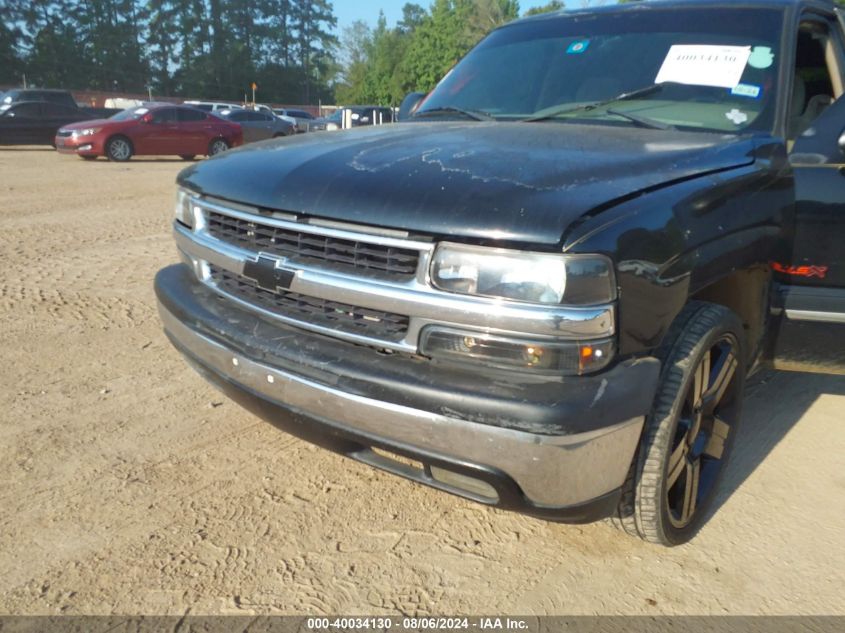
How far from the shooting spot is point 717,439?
9.46 ft

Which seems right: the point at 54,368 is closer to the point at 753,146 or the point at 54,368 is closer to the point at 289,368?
the point at 289,368

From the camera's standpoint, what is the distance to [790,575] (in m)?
2.55

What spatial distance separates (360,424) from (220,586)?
73 cm

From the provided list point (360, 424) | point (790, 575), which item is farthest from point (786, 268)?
point (360, 424)

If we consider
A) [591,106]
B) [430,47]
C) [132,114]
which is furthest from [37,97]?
[430,47]

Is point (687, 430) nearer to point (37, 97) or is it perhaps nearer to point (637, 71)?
point (637, 71)

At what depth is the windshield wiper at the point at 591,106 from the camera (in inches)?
128

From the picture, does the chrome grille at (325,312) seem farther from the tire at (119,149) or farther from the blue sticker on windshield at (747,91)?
the tire at (119,149)

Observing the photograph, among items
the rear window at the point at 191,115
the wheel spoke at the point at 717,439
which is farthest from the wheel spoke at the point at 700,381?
the rear window at the point at 191,115

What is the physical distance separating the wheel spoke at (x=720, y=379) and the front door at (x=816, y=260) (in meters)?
0.49

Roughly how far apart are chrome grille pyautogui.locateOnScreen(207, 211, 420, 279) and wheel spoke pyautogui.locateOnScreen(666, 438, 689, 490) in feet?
3.66

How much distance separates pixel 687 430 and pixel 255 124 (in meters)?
24.7

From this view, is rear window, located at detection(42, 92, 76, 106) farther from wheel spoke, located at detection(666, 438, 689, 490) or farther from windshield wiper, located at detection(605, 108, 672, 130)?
wheel spoke, located at detection(666, 438, 689, 490)

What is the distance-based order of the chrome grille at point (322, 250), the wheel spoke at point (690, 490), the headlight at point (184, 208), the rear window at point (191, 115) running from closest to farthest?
1. the chrome grille at point (322, 250)
2. the wheel spoke at point (690, 490)
3. the headlight at point (184, 208)
4. the rear window at point (191, 115)
